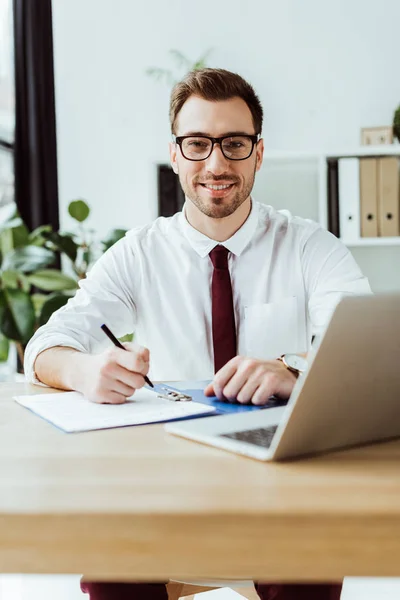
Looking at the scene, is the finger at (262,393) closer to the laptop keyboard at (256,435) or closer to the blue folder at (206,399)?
the blue folder at (206,399)

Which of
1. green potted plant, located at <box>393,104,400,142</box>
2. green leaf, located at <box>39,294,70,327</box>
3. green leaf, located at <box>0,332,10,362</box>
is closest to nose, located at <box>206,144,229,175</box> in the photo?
green leaf, located at <box>39,294,70,327</box>

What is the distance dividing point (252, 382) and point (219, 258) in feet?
2.52

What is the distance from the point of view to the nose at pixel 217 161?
171 centimetres

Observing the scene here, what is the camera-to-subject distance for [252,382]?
976 mm

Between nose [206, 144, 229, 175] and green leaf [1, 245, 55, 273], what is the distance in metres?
1.06

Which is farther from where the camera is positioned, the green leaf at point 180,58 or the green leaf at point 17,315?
the green leaf at point 180,58

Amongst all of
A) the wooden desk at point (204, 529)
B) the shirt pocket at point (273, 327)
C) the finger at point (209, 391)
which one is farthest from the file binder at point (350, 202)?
the wooden desk at point (204, 529)

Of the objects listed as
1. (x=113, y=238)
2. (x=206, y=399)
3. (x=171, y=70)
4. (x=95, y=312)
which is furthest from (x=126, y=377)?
(x=171, y=70)

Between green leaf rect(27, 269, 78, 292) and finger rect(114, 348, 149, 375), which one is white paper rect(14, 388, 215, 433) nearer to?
finger rect(114, 348, 149, 375)

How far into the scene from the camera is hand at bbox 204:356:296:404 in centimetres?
97

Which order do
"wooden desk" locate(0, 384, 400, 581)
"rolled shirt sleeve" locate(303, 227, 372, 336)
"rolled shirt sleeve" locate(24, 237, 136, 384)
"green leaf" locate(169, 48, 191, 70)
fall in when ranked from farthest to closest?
"green leaf" locate(169, 48, 191, 70) < "rolled shirt sleeve" locate(303, 227, 372, 336) < "rolled shirt sleeve" locate(24, 237, 136, 384) < "wooden desk" locate(0, 384, 400, 581)

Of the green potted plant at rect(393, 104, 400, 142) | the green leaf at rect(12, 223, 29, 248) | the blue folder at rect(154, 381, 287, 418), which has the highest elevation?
the green potted plant at rect(393, 104, 400, 142)

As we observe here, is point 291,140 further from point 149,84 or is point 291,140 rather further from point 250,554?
point 250,554

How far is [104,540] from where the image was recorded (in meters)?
0.52
